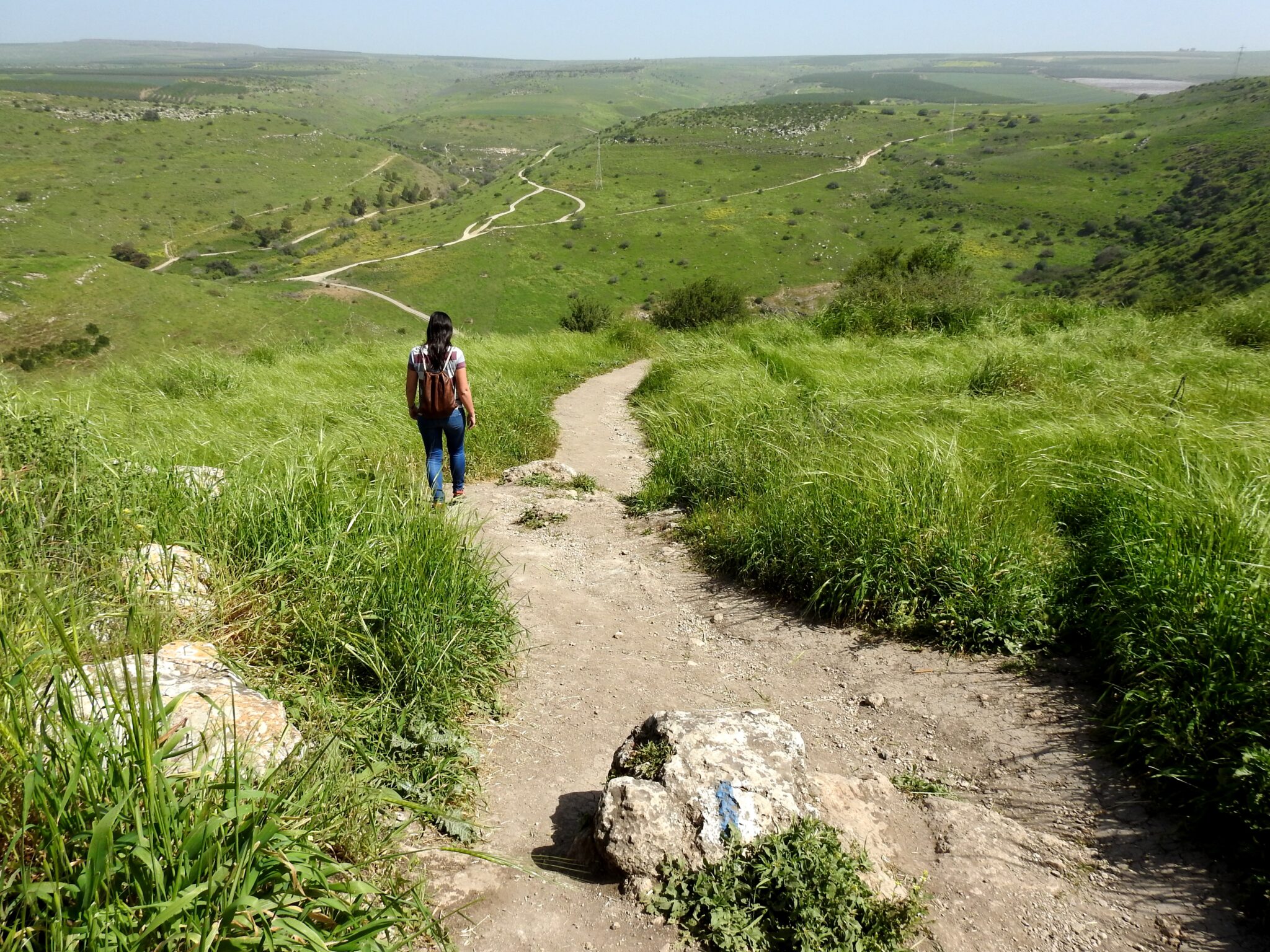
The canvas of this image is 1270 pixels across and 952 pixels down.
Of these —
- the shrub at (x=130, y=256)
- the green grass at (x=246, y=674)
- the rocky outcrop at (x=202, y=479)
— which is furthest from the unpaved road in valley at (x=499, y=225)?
the green grass at (x=246, y=674)

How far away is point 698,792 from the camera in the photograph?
8.45ft

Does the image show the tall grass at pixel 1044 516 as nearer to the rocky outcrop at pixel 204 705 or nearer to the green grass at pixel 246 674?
the green grass at pixel 246 674

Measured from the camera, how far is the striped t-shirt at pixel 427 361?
19.5 ft

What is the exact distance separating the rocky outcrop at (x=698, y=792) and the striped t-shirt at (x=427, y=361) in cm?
399

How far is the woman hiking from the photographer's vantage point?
5.93 m

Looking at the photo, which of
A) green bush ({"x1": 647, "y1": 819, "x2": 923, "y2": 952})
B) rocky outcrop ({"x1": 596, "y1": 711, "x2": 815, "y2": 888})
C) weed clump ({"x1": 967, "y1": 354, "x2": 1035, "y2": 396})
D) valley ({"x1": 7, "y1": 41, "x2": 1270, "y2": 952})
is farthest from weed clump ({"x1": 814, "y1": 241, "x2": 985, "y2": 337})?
green bush ({"x1": 647, "y1": 819, "x2": 923, "y2": 952})

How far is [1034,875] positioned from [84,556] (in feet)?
12.7

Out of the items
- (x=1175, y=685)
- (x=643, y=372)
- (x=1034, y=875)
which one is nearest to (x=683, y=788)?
(x=1034, y=875)

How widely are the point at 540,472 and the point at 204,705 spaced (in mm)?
5271

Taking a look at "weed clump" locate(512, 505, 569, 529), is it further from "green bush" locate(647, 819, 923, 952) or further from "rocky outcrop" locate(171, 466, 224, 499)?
"green bush" locate(647, 819, 923, 952)

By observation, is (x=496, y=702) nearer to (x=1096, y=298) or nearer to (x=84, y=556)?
(x=84, y=556)

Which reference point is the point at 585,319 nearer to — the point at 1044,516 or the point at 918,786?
the point at 1044,516

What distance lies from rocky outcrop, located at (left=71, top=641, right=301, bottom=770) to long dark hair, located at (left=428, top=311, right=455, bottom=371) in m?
3.51

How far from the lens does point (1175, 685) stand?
9.50ft
